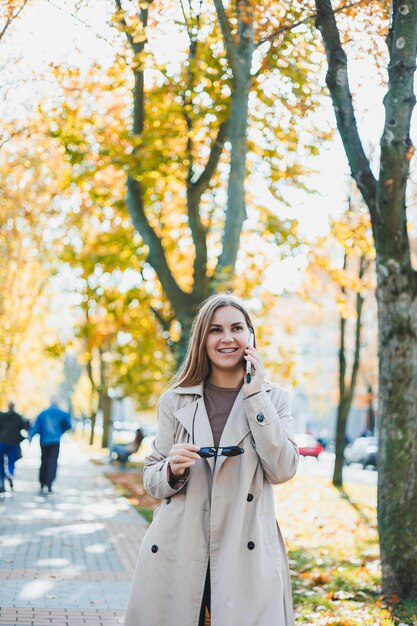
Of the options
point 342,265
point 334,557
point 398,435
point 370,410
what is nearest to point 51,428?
point 342,265

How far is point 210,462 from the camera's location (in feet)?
11.7

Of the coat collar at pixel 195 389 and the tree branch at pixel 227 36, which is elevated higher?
the tree branch at pixel 227 36

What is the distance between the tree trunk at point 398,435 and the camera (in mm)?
7281

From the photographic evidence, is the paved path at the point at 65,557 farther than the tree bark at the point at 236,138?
No

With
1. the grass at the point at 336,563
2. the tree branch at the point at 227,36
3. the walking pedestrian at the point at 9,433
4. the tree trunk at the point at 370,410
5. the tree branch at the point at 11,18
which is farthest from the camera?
the tree trunk at the point at 370,410

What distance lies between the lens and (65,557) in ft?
32.2

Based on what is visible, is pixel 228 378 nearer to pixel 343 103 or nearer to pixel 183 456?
pixel 183 456

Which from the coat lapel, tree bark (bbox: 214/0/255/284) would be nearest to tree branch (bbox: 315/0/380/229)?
tree bark (bbox: 214/0/255/284)

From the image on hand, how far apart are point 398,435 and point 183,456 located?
4.30 metres

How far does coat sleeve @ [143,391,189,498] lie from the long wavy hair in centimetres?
12

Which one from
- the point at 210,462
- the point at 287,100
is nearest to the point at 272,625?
the point at 210,462

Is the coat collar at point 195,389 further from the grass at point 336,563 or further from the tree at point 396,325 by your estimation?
the tree at point 396,325

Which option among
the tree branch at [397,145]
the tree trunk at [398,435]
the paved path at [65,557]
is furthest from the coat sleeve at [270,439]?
the tree branch at [397,145]

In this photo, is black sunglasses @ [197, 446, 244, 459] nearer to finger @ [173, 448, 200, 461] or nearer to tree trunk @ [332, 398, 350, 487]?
finger @ [173, 448, 200, 461]
